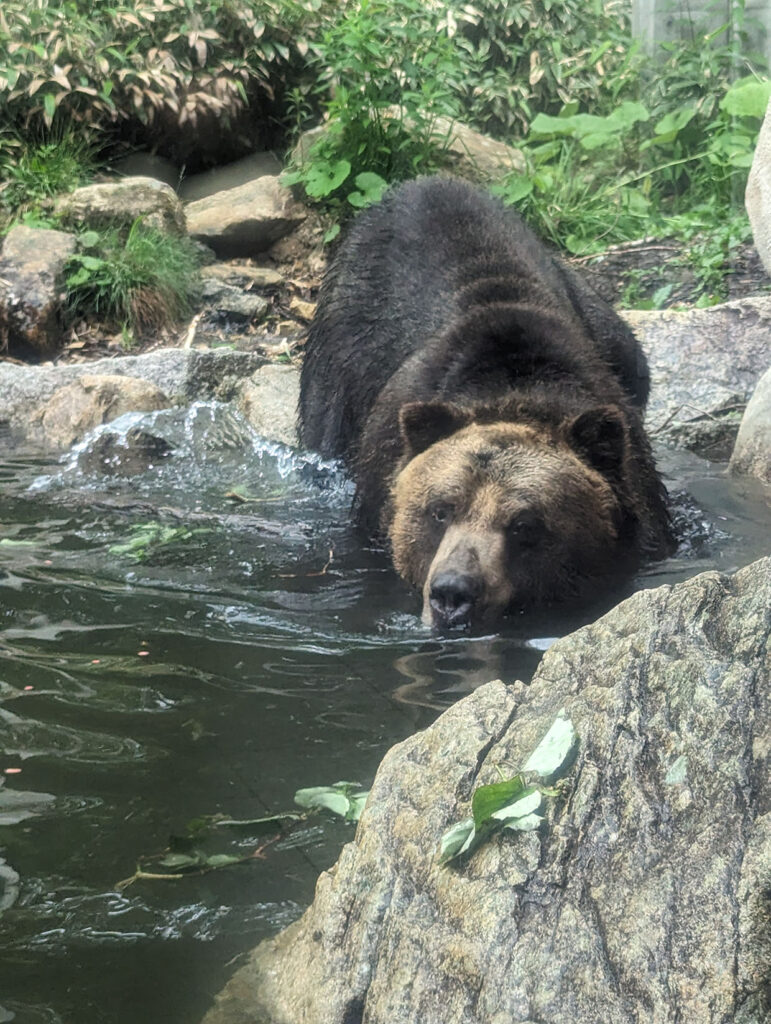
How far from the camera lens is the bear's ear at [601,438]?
4.92 meters

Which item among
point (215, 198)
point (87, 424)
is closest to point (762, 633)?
point (87, 424)

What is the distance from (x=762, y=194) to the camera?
648 cm

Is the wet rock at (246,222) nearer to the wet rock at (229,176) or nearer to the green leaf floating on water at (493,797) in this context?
the wet rock at (229,176)

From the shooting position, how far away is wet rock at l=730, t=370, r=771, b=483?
636cm

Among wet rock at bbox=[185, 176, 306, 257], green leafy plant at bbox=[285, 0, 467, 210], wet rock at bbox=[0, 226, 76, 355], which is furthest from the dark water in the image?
wet rock at bbox=[185, 176, 306, 257]

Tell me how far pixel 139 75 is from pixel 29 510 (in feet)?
23.1

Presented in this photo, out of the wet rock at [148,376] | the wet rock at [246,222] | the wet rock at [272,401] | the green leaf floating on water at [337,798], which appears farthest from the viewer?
the wet rock at [246,222]

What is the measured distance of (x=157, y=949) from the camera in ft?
7.92

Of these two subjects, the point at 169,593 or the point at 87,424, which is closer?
the point at 169,593

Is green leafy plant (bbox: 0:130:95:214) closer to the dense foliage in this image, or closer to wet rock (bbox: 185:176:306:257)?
the dense foliage

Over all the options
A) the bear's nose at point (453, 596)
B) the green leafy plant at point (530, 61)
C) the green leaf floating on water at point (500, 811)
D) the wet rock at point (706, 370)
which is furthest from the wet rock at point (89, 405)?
the green leafy plant at point (530, 61)

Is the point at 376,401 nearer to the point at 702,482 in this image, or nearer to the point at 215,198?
the point at 702,482

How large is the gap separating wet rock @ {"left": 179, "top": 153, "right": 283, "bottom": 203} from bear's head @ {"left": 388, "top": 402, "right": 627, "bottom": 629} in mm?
7940

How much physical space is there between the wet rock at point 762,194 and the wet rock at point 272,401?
2900 mm
